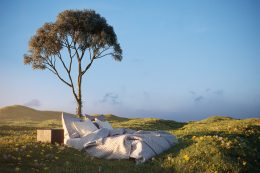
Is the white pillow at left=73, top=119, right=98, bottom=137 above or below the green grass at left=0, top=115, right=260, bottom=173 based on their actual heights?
above

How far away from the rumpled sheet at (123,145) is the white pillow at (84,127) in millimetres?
681

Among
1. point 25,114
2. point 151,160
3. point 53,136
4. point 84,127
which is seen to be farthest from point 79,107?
point 151,160

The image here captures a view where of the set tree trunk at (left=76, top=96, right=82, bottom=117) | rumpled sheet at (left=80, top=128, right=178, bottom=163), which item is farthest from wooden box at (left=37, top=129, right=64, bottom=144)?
tree trunk at (left=76, top=96, right=82, bottom=117)

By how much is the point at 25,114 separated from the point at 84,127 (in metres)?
42.1

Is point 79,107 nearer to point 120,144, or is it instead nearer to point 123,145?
point 120,144

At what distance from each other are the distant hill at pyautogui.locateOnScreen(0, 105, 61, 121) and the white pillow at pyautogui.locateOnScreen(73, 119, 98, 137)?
3812 cm

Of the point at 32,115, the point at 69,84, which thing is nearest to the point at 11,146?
the point at 69,84

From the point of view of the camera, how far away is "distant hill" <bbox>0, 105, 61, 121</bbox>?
53969 millimetres

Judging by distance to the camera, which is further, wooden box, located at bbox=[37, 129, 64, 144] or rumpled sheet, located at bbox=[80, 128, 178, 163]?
wooden box, located at bbox=[37, 129, 64, 144]

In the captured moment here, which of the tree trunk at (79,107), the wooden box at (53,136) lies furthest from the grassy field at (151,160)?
the tree trunk at (79,107)

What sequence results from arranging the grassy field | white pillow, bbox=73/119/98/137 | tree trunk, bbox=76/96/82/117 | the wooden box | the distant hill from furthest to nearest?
1. the distant hill
2. tree trunk, bbox=76/96/82/117
3. the wooden box
4. white pillow, bbox=73/119/98/137
5. the grassy field

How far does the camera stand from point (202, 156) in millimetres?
13375

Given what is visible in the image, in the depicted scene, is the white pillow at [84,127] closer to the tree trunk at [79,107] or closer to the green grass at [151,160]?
the green grass at [151,160]

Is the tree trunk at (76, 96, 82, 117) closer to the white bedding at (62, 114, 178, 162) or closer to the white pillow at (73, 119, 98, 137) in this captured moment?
the white pillow at (73, 119, 98, 137)
